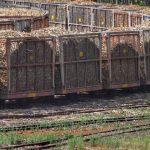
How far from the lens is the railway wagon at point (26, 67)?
24031 mm

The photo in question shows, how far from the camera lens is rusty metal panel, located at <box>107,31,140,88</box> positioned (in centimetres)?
2705

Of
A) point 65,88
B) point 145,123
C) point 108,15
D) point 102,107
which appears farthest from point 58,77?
point 108,15

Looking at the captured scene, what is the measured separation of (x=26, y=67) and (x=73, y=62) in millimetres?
2122

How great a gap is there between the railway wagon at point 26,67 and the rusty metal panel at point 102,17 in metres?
19.3

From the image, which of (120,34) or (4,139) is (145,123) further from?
(120,34)

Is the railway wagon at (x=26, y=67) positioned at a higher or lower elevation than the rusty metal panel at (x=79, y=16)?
lower

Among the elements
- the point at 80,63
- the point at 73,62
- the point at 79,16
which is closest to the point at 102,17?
the point at 79,16

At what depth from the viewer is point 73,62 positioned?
84.1 feet

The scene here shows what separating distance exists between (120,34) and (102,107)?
4.24m

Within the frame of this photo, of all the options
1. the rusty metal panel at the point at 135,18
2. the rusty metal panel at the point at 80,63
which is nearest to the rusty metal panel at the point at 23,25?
the rusty metal panel at the point at 135,18

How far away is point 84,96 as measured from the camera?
2667 centimetres

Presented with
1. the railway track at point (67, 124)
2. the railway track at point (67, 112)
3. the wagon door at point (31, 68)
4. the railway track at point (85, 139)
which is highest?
the wagon door at point (31, 68)

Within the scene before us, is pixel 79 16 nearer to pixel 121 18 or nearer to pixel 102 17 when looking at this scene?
pixel 102 17

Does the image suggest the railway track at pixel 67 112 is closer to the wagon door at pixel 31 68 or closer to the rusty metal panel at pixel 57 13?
the wagon door at pixel 31 68
